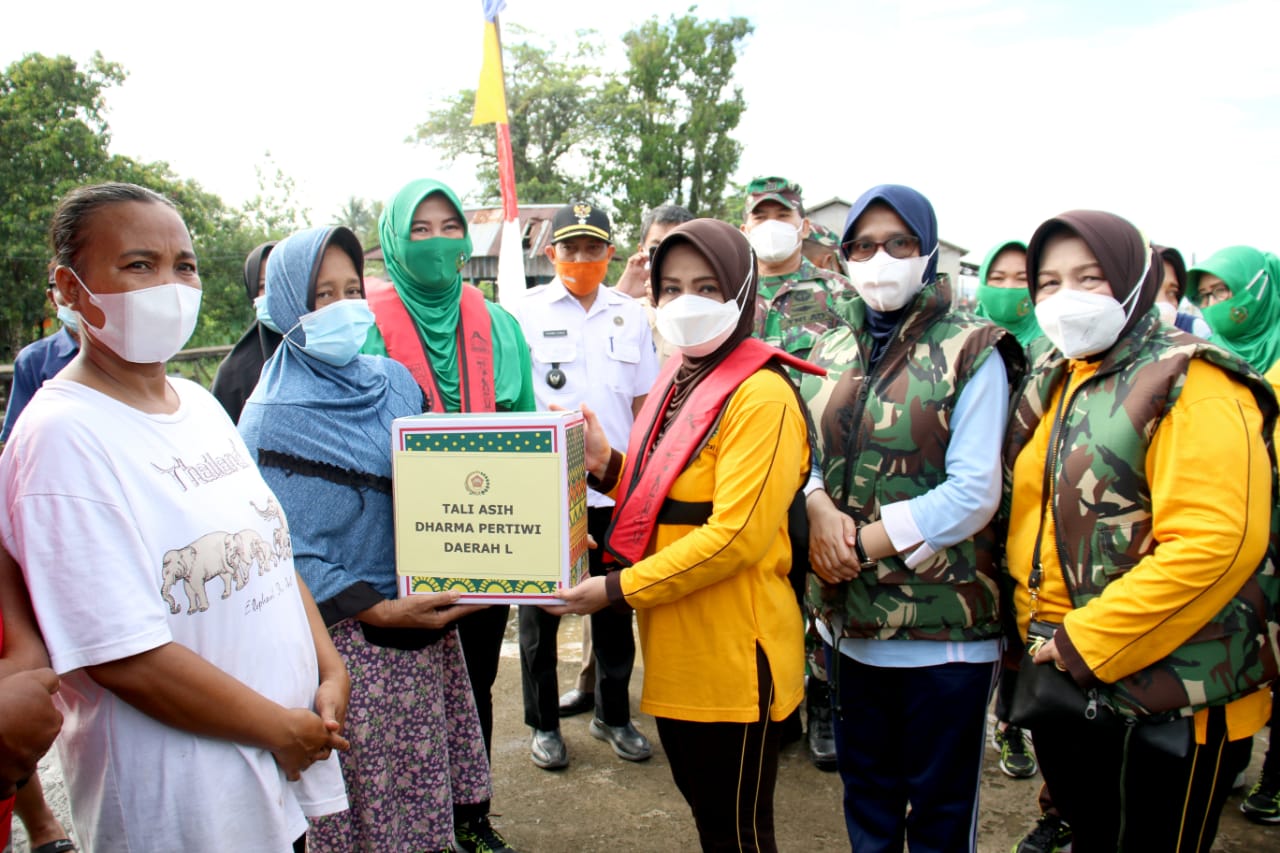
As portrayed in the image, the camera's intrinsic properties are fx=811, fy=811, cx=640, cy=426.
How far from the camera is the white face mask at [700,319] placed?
225 centimetres

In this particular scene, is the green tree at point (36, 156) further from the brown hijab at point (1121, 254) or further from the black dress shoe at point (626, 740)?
the brown hijab at point (1121, 254)

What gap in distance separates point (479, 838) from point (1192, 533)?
7.87 feet

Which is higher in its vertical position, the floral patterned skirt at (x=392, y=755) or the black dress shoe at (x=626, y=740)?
the floral patterned skirt at (x=392, y=755)

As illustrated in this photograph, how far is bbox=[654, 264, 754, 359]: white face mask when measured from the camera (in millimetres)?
2250

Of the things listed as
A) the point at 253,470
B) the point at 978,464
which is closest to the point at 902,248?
the point at 978,464

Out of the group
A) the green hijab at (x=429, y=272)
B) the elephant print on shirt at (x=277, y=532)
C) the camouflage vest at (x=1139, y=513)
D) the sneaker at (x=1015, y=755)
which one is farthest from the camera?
the sneaker at (x=1015, y=755)

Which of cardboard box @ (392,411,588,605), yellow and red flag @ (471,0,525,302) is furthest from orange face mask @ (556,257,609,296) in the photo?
yellow and red flag @ (471,0,525,302)

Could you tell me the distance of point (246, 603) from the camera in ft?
5.34

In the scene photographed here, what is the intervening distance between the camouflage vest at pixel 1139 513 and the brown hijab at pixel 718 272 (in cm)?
89

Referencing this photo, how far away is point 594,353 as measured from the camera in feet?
13.2

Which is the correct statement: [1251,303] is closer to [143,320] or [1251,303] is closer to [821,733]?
[821,733]

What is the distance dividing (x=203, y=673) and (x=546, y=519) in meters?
0.87

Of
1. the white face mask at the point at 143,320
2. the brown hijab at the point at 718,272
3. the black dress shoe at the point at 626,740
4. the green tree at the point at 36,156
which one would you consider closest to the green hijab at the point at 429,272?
the brown hijab at the point at 718,272

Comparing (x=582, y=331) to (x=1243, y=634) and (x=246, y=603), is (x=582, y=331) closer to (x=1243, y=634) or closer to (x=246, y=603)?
(x=246, y=603)
